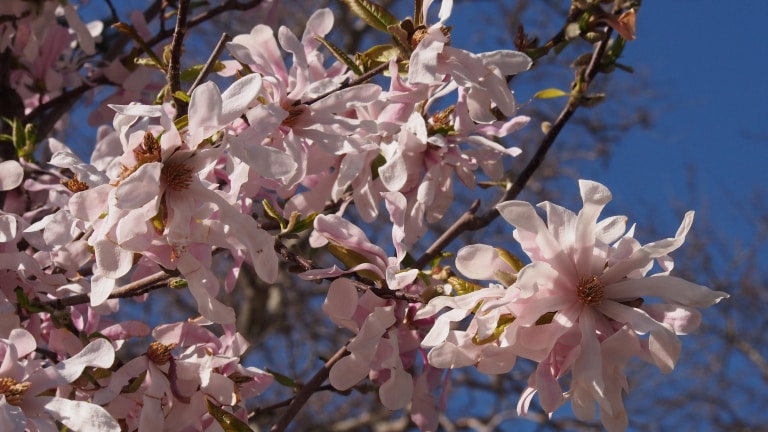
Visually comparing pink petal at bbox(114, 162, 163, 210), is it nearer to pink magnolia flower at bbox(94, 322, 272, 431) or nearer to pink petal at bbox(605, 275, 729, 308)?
pink magnolia flower at bbox(94, 322, 272, 431)

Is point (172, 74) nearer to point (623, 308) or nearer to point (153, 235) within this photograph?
point (153, 235)

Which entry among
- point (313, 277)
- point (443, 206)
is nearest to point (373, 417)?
point (443, 206)

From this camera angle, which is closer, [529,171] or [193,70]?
[193,70]

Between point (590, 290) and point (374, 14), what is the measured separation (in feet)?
1.17

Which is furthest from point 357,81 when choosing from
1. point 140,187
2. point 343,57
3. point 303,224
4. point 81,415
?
point 81,415

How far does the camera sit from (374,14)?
2.90 feet

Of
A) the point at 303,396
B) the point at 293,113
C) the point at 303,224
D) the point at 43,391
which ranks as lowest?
the point at 303,396

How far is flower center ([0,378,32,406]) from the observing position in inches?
30.8

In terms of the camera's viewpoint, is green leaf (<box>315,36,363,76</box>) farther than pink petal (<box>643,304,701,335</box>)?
Yes

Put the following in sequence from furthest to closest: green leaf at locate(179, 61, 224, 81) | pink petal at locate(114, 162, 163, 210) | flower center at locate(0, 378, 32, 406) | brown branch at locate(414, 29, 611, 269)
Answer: brown branch at locate(414, 29, 611, 269), green leaf at locate(179, 61, 224, 81), flower center at locate(0, 378, 32, 406), pink petal at locate(114, 162, 163, 210)

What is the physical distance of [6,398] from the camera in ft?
2.54

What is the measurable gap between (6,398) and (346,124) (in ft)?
1.29

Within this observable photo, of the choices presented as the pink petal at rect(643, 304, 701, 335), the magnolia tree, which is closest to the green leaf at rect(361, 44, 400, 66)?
the magnolia tree

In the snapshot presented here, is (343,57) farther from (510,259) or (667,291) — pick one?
(667,291)
